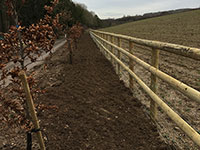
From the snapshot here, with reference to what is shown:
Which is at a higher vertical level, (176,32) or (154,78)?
(176,32)

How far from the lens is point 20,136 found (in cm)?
257

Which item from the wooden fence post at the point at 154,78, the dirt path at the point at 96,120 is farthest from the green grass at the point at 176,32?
the wooden fence post at the point at 154,78

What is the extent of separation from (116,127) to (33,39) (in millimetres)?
1766

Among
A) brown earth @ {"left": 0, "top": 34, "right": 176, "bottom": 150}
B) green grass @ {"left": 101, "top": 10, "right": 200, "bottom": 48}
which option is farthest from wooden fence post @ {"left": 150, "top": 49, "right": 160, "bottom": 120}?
green grass @ {"left": 101, "top": 10, "right": 200, "bottom": 48}

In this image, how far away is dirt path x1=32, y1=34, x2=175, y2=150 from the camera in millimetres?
2389

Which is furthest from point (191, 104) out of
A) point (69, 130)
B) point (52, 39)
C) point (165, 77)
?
point (52, 39)

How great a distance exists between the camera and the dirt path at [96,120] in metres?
2.39

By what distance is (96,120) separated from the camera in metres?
2.93

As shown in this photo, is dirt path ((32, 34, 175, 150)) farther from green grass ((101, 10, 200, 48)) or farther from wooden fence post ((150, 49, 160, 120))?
green grass ((101, 10, 200, 48))

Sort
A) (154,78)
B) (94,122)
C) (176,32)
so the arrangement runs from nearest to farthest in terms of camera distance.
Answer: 1. (154,78)
2. (94,122)
3. (176,32)

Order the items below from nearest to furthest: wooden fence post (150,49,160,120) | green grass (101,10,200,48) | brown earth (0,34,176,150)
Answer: brown earth (0,34,176,150) < wooden fence post (150,49,160,120) < green grass (101,10,200,48)

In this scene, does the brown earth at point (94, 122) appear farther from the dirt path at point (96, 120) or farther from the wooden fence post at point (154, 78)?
the wooden fence post at point (154, 78)

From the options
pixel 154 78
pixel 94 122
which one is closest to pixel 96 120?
pixel 94 122

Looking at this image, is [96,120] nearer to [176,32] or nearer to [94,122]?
[94,122]
